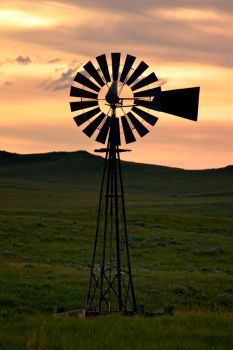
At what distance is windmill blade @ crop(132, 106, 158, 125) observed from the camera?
24203mm

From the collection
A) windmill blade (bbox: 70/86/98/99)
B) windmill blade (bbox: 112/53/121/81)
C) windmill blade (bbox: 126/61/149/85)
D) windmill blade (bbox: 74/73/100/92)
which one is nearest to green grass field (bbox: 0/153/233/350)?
windmill blade (bbox: 70/86/98/99)

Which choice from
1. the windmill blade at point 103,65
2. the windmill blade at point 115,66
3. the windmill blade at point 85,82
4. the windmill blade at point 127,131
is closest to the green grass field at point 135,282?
the windmill blade at point 127,131

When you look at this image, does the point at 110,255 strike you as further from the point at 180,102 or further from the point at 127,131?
the point at 180,102

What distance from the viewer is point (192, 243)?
52156 millimetres

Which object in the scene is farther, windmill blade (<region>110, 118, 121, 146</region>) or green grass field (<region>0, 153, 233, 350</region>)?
windmill blade (<region>110, 118, 121, 146</region>)

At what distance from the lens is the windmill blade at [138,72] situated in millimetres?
24172

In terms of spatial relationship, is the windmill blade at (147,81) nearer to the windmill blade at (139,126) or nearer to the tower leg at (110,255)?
the windmill blade at (139,126)

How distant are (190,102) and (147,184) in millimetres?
167493

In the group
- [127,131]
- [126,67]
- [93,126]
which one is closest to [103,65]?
[126,67]

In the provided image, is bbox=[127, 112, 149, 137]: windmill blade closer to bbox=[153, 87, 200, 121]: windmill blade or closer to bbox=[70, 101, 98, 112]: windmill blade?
bbox=[153, 87, 200, 121]: windmill blade

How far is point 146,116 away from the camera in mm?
24297

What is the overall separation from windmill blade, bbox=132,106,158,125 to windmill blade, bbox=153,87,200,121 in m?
0.34

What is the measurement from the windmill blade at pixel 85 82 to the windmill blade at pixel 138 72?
1.03 meters

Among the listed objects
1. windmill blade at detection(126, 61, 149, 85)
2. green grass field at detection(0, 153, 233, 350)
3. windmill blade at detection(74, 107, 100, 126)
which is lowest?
green grass field at detection(0, 153, 233, 350)
